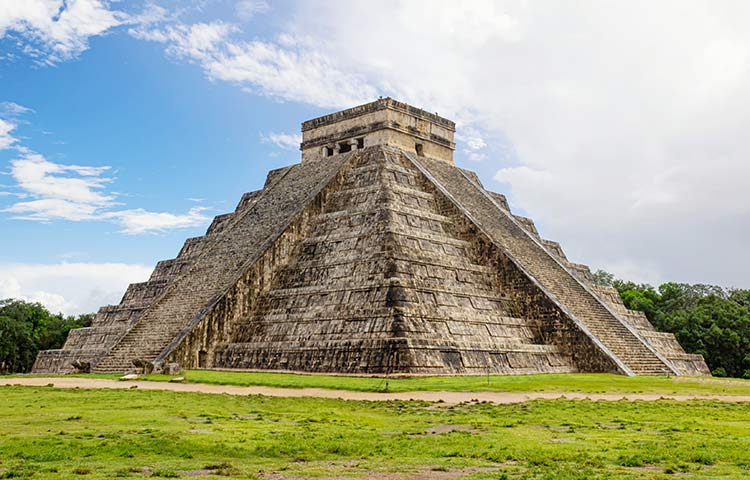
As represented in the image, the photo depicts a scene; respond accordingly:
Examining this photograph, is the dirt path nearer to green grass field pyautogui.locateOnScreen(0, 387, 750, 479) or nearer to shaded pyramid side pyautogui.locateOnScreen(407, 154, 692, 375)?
green grass field pyautogui.locateOnScreen(0, 387, 750, 479)

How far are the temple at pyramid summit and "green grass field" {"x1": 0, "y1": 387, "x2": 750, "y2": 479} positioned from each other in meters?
6.74

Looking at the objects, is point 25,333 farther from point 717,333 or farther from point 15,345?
point 717,333

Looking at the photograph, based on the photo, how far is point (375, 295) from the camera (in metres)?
21.2

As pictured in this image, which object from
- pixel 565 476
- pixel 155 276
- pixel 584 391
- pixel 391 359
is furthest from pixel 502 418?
pixel 155 276

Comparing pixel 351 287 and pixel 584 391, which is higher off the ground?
pixel 351 287

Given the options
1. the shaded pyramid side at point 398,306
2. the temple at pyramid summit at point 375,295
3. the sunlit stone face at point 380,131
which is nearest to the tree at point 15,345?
the temple at pyramid summit at point 375,295

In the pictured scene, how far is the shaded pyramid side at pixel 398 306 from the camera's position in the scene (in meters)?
20.0

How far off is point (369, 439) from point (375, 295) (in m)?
11.8

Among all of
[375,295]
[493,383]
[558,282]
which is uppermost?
[558,282]

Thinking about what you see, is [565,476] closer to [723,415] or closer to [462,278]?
[723,415]

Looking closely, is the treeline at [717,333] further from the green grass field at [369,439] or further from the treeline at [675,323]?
the green grass field at [369,439]

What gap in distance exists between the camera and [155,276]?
3062 centimetres

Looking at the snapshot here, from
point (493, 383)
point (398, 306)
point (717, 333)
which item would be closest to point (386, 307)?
point (398, 306)

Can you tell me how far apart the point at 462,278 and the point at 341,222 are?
4.84 meters
